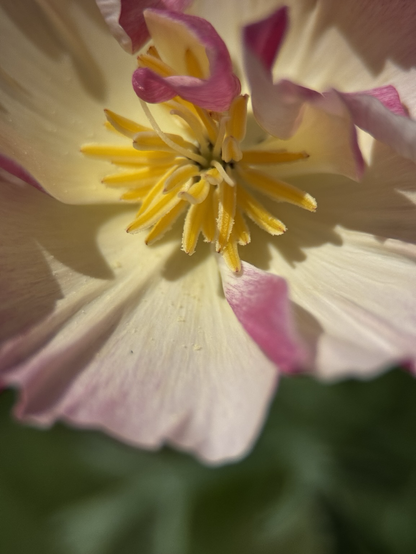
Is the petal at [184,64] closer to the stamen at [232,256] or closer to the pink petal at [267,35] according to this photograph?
the pink petal at [267,35]

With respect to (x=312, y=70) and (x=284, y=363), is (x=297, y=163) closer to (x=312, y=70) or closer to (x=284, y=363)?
(x=312, y=70)

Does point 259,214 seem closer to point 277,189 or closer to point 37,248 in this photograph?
point 277,189

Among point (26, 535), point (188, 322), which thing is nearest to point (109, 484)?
Result: point (26, 535)

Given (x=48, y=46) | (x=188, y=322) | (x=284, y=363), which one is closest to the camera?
(x=284, y=363)

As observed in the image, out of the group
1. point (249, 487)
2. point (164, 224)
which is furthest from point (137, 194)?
point (249, 487)

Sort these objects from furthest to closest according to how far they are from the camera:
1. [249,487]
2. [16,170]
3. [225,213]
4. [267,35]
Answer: [249,487] < [225,213] < [16,170] < [267,35]

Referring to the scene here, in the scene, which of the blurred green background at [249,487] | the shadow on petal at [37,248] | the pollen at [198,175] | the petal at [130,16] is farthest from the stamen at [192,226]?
the blurred green background at [249,487]
